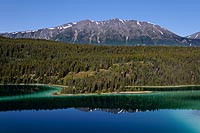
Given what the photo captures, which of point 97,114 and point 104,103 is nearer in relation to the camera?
point 97,114

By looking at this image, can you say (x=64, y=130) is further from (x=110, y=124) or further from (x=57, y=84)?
(x=57, y=84)

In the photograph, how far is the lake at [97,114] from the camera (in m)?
76.8

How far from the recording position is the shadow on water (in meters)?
108

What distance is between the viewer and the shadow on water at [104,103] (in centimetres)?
10769

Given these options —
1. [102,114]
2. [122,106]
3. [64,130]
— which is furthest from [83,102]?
[64,130]

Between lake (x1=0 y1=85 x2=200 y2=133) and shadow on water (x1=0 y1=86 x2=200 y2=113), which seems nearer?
lake (x1=0 y1=85 x2=200 y2=133)

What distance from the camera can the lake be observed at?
7681 cm

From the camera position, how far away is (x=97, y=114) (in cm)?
9631

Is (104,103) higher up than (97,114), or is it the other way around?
(104,103)

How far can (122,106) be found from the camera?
364 ft

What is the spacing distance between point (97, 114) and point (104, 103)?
71.1ft

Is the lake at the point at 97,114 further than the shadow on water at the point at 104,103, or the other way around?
the shadow on water at the point at 104,103

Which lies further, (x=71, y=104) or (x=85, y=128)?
(x=71, y=104)

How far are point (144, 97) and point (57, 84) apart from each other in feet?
216
